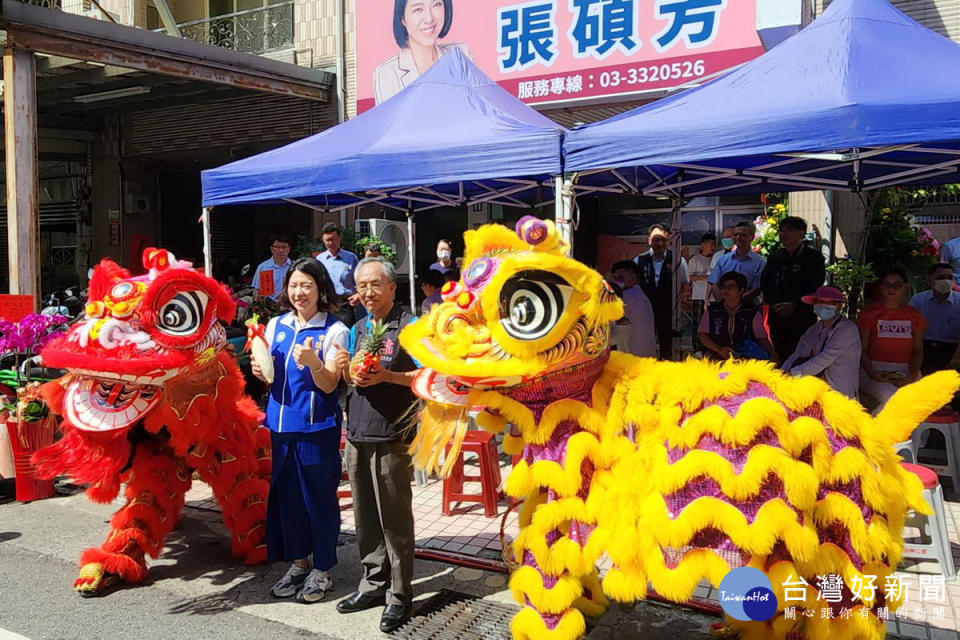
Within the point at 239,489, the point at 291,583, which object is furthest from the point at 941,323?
the point at 239,489

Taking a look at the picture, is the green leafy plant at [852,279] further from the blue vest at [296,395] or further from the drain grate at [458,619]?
the blue vest at [296,395]

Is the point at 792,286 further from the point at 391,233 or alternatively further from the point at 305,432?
the point at 391,233

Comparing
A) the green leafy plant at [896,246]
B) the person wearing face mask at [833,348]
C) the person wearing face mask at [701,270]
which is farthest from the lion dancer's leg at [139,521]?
the person wearing face mask at [701,270]

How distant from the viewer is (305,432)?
342cm

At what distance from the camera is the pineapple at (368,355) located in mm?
3043

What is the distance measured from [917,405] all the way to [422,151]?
134 inches

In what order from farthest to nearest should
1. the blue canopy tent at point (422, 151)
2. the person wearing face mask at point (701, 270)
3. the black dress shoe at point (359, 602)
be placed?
the person wearing face mask at point (701, 270) → the blue canopy tent at point (422, 151) → the black dress shoe at point (359, 602)

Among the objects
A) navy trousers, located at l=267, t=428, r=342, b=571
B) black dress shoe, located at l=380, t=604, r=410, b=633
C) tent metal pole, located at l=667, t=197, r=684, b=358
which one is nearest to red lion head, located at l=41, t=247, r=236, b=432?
navy trousers, located at l=267, t=428, r=342, b=571

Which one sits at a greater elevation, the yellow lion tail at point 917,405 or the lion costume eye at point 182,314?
the lion costume eye at point 182,314

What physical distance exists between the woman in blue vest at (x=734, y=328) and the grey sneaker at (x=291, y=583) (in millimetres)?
3416

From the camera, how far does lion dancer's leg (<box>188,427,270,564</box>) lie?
3.90 meters

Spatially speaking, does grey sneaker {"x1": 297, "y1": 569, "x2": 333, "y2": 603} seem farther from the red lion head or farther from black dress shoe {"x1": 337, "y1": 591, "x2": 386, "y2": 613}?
the red lion head

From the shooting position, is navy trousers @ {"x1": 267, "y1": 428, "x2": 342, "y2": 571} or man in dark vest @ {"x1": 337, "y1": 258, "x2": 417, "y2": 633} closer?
man in dark vest @ {"x1": 337, "y1": 258, "x2": 417, "y2": 633}

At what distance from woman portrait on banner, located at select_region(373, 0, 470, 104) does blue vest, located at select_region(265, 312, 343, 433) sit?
6658 mm
